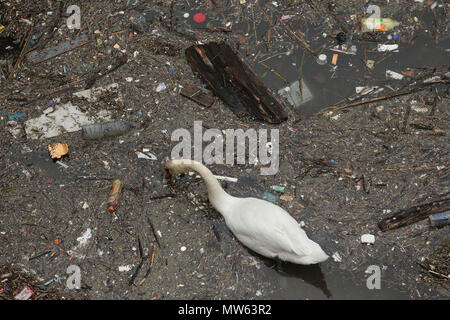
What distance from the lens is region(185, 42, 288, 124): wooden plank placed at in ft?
15.0

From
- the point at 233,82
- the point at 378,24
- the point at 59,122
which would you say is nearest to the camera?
the point at 59,122

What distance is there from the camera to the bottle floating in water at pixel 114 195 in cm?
402

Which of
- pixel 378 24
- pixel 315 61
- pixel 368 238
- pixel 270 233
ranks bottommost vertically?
pixel 368 238

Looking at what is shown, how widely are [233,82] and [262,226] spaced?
2.00 m

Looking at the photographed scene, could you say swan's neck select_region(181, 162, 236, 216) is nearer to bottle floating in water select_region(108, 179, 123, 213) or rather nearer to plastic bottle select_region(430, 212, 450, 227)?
bottle floating in water select_region(108, 179, 123, 213)

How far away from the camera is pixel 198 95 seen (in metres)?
4.69

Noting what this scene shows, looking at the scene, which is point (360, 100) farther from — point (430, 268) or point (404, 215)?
point (430, 268)

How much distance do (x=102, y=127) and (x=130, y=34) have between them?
4.76ft

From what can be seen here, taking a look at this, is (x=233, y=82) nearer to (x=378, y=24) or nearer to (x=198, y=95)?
(x=198, y=95)

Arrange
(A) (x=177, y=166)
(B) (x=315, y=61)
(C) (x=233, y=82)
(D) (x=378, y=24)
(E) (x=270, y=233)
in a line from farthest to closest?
(D) (x=378, y=24) → (B) (x=315, y=61) → (C) (x=233, y=82) → (A) (x=177, y=166) → (E) (x=270, y=233)

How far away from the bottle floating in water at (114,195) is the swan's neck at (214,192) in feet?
2.87

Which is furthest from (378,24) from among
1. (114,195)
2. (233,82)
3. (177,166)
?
(114,195)

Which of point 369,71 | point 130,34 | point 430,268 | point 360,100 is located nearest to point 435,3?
point 369,71

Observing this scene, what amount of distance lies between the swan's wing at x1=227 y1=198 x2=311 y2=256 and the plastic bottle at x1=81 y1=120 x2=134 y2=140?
1.70 metres
